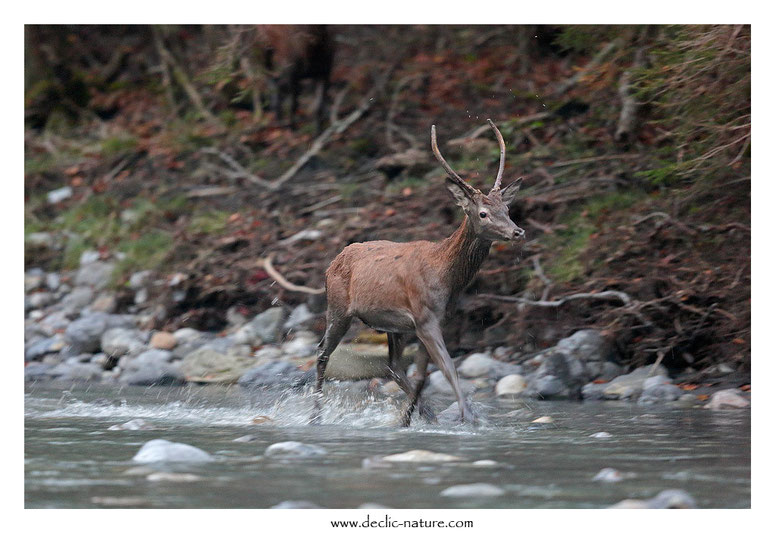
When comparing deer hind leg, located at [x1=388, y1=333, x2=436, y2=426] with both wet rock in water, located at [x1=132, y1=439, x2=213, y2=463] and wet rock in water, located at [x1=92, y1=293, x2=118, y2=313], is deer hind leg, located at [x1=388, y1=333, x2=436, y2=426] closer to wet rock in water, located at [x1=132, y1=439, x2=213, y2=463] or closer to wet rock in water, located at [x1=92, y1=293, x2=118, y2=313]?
wet rock in water, located at [x1=132, y1=439, x2=213, y2=463]

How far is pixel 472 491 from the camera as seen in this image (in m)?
5.18

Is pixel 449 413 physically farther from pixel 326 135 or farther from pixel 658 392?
pixel 326 135

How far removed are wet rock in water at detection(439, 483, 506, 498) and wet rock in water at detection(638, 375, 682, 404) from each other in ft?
13.3

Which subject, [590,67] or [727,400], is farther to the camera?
[590,67]

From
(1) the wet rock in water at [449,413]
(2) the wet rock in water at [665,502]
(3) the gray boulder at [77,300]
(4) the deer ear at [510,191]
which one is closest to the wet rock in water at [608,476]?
(2) the wet rock in water at [665,502]

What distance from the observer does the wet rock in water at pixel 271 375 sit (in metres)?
10.2

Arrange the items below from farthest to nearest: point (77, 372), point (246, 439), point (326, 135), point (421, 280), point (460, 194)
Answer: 1. point (326, 135)
2. point (77, 372)
3. point (421, 280)
4. point (460, 194)
5. point (246, 439)

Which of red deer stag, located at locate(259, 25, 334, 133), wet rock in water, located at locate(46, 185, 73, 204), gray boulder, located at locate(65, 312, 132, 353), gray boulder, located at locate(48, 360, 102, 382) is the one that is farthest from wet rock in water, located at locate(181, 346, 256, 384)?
wet rock in water, located at locate(46, 185, 73, 204)

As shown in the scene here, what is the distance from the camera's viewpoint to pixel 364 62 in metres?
17.1

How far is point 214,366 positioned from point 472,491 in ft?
20.3

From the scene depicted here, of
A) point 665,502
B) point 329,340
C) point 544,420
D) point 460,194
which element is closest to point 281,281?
point 329,340

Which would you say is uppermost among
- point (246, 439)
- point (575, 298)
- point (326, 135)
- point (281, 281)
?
point (326, 135)
